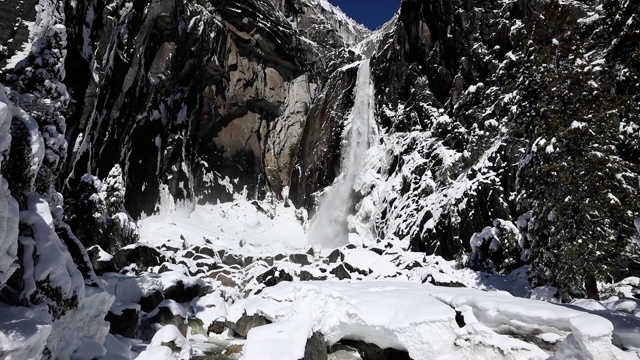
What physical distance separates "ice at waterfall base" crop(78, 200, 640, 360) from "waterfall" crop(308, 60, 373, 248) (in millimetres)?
9029

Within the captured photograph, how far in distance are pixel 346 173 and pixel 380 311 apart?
96.7ft

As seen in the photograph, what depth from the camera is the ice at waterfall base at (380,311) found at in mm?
8914

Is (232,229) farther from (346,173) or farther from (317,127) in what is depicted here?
(317,127)

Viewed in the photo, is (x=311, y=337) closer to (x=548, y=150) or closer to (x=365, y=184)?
(x=548, y=150)

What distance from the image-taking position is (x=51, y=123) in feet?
45.1

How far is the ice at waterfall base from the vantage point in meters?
8.91

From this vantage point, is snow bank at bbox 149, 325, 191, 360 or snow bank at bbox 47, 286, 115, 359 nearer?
snow bank at bbox 47, 286, 115, 359

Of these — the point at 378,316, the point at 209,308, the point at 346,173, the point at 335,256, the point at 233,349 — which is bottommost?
the point at 209,308

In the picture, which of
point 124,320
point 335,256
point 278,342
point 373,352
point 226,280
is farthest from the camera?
point 226,280

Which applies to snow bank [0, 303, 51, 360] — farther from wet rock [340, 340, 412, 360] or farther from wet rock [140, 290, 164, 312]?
wet rock [140, 290, 164, 312]

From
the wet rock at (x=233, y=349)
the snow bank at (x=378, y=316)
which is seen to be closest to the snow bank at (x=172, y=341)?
the wet rock at (x=233, y=349)

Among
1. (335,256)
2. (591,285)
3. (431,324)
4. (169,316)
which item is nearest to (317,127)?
(335,256)

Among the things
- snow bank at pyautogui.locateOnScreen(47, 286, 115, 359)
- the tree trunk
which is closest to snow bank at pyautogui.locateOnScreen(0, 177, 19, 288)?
snow bank at pyautogui.locateOnScreen(47, 286, 115, 359)

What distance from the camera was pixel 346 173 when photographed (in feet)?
136
